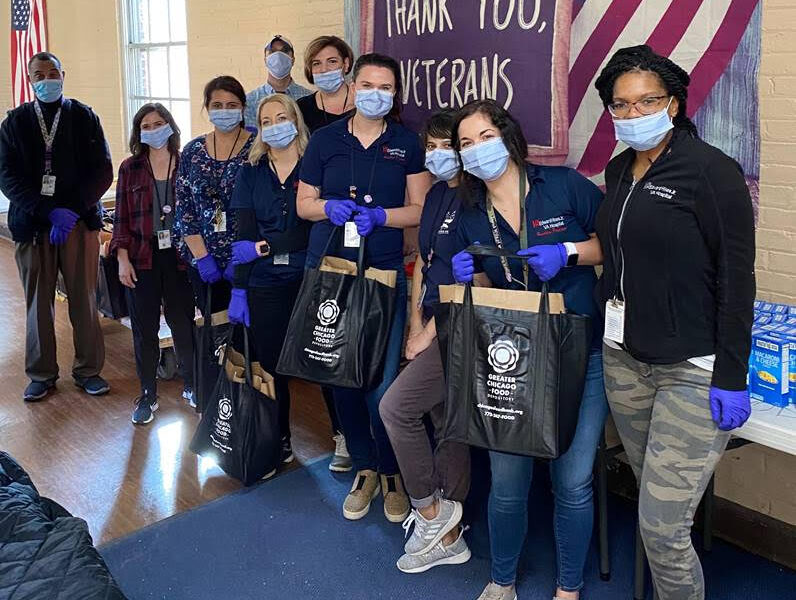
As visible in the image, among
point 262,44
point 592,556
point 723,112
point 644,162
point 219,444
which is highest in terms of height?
point 262,44

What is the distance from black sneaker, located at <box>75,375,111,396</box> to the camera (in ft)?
13.4

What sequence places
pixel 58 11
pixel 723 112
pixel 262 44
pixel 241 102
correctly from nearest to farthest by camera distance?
pixel 723 112 → pixel 241 102 → pixel 262 44 → pixel 58 11

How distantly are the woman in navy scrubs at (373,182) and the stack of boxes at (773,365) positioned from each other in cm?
111

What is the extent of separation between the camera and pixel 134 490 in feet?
10.3

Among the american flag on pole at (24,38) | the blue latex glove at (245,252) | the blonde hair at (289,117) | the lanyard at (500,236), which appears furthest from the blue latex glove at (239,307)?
the american flag on pole at (24,38)

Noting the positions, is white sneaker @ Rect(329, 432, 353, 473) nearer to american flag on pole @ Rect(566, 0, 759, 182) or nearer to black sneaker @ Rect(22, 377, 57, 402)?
american flag on pole @ Rect(566, 0, 759, 182)

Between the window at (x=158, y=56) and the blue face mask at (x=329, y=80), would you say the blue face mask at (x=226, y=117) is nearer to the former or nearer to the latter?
the blue face mask at (x=329, y=80)

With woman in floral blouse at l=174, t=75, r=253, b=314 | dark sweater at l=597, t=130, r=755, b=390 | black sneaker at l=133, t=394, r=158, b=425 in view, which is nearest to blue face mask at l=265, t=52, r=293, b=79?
woman in floral blouse at l=174, t=75, r=253, b=314

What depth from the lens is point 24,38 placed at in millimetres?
8203

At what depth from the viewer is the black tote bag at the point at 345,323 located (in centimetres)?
262

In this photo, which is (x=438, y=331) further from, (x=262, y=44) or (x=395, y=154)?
(x=262, y=44)

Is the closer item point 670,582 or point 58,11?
point 670,582

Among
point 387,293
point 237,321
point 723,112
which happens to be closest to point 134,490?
point 237,321

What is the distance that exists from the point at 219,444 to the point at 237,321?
1.55ft
